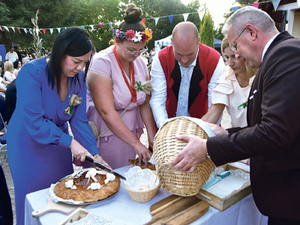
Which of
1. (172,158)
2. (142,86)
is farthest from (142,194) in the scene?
(142,86)

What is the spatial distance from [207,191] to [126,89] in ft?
3.58

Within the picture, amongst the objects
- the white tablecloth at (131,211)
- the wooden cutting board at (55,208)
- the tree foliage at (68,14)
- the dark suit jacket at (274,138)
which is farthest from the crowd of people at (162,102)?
the tree foliage at (68,14)

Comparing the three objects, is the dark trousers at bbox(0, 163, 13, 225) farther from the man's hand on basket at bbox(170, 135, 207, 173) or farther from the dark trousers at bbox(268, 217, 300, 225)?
the dark trousers at bbox(268, 217, 300, 225)

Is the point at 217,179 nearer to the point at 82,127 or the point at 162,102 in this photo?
the point at 162,102

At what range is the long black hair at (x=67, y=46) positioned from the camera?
1.64m

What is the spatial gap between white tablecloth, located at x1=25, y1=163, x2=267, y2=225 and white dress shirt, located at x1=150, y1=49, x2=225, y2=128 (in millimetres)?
863

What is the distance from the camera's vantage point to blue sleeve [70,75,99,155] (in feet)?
6.36

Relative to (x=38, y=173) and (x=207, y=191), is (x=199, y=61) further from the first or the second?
(x=38, y=173)

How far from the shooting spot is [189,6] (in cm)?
3738

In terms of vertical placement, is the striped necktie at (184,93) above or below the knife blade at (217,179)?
above

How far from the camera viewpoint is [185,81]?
2404 millimetres

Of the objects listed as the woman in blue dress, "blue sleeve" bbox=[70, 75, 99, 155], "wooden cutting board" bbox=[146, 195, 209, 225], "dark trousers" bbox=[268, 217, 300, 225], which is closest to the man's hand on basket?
"wooden cutting board" bbox=[146, 195, 209, 225]

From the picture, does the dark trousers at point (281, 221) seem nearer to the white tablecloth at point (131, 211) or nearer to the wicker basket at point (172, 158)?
the white tablecloth at point (131, 211)

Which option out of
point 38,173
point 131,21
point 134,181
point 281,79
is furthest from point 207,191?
point 131,21
